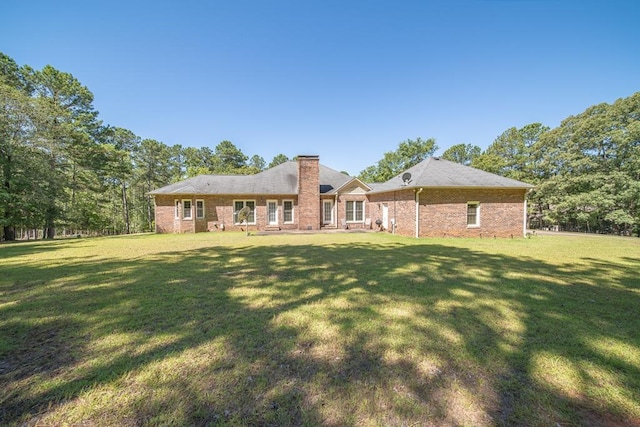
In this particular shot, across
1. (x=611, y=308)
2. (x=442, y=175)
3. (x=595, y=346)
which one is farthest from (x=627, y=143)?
(x=595, y=346)

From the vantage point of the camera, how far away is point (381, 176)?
39.6 m

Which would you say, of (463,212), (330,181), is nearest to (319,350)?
(463,212)

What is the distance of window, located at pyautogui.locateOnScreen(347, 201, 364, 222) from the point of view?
65.0 feet

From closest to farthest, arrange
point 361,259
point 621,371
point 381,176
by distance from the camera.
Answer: point 621,371
point 361,259
point 381,176

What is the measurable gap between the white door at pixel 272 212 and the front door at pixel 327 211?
3685 millimetres

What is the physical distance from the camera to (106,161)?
23875mm

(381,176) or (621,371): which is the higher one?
(381,176)

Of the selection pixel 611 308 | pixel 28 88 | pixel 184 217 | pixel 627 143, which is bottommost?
pixel 611 308

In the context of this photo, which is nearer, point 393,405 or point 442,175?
point 393,405

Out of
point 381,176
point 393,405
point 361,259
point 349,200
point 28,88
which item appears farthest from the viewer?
point 381,176

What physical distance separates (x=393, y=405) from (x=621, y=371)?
246 cm

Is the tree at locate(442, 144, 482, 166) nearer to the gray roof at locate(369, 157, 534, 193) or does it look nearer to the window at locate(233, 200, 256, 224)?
the gray roof at locate(369, 157, 534, 193)

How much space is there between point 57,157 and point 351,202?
23024mm

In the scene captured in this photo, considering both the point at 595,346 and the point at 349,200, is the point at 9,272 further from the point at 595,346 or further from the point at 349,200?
the point at 349,200
